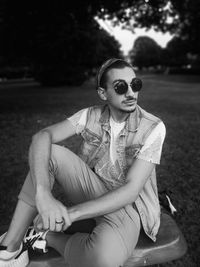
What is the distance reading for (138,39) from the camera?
117562 millimetres

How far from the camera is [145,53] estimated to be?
342 ft

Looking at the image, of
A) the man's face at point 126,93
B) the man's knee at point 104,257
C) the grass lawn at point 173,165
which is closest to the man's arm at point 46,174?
the man's knee at point 104,257

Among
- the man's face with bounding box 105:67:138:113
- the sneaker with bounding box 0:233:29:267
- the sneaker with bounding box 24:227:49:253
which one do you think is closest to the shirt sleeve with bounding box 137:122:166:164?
the man's face with bounding box 105:67:138:113

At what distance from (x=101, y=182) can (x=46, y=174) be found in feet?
1.47

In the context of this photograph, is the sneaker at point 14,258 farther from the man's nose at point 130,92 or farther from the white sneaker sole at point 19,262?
the man's nose at point 130,92

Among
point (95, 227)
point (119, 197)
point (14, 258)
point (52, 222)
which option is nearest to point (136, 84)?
point (119, 197)

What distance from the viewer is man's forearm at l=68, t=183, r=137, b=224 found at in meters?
2.17

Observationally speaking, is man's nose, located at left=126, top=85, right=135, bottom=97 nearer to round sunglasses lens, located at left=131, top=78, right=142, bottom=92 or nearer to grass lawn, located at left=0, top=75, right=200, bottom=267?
round sunglasses lens, located at left=131, top=78, right=142, bottom=92

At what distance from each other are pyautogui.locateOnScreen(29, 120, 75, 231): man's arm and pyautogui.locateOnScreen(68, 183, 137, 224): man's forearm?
0.24 ft

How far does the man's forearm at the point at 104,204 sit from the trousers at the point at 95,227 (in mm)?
116

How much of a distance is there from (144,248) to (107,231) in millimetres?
397

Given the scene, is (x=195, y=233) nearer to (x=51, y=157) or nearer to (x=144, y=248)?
(x=144, y=248)

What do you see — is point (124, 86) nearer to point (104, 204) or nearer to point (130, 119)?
point (130, 119)

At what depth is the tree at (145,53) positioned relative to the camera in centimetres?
9600
